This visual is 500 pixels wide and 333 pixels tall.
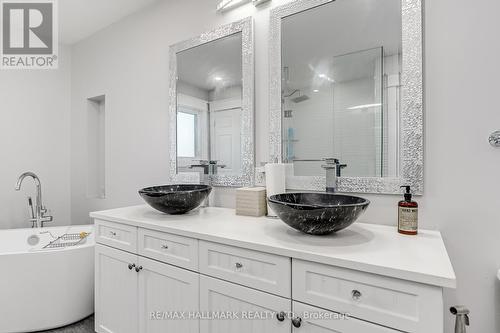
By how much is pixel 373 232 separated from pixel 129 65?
2.49m

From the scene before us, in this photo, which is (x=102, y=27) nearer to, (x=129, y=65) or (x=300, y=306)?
(x=129, y=65)

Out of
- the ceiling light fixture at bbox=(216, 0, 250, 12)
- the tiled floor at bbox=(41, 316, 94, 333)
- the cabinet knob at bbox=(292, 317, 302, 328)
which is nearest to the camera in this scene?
the cabinet knob at bbox=(292, 317, 302, 328)

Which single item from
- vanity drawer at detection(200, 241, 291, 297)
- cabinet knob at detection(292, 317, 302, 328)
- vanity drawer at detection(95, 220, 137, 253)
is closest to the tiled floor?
vanity drawer at detection(95, 220, 137, 253)

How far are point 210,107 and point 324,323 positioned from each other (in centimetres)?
153

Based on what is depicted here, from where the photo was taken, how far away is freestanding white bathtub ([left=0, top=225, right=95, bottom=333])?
1915 mm

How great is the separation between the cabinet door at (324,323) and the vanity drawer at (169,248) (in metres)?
0.51

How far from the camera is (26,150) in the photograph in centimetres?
297

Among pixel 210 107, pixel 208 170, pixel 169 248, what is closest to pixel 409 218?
pixel 169 248

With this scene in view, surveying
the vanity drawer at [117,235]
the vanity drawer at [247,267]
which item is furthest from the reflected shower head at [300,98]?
the vanity drawer at [117,235]

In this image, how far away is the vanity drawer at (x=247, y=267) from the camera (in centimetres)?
100

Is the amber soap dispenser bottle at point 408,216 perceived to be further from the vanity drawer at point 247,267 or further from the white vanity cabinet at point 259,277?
the vanity drawer at point 247,267

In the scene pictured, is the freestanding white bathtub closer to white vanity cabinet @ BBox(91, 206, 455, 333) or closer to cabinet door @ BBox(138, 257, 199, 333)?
white vanity cabinet @ BBox(91, 206, 455, 333)

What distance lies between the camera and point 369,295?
2.77ft

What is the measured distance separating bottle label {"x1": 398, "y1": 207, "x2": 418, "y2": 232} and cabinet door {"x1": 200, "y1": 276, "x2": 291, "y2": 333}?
591mm
